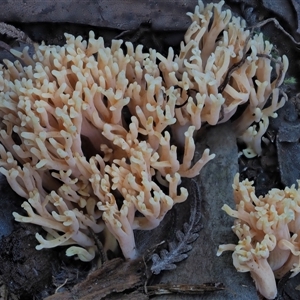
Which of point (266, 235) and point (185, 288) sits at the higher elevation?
point (266, 235)

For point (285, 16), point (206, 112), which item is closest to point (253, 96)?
point (206, 112)

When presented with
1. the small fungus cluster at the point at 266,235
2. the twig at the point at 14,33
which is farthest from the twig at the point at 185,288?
the twig at the point at 14,33

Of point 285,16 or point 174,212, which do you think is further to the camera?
point 285,16

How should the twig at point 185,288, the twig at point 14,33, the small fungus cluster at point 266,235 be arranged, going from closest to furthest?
1. the small fungus cluster at point 266,235
2. the twig at point 185,288
3. the twig at point 14,33

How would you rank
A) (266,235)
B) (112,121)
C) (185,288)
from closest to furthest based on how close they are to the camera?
(266,235) → (185,288) → (112,121)

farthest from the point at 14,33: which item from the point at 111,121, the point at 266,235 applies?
the point at 266,235

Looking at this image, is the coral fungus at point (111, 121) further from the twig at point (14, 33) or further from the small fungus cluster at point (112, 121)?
the twig at point (14, 33)

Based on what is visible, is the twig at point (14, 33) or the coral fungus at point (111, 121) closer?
the coral fungus at point (111, 121)

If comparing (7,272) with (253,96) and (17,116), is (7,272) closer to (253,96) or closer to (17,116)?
(17,116)

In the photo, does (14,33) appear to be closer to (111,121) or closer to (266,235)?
(111,121)
